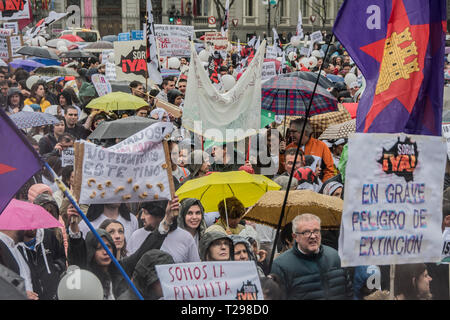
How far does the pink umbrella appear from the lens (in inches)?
204

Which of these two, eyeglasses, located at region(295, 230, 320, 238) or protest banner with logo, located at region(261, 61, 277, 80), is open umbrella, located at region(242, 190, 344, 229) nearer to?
eyeglasses, located at region(295, 230, 320, 238)

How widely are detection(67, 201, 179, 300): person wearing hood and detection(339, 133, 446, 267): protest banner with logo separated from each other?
148cm

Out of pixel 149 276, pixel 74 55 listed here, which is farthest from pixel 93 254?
pixel 74 55

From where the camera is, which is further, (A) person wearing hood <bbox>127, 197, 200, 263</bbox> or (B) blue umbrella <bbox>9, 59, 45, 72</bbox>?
(B) blue umbrella <bbox>9, 59, 45, 72</bbox>

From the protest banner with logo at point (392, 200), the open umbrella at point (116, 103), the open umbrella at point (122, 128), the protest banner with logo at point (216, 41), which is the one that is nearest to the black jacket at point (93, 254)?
the protest banner with logo at point (392, 200)

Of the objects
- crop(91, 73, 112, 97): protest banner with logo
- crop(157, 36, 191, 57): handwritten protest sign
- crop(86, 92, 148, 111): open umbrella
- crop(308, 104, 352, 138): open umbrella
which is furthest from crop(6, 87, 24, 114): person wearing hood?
crop(157, 36, 191, 57): handwritten protest sign

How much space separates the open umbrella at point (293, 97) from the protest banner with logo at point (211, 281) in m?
5.35

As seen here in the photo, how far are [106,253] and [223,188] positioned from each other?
1.69 metres

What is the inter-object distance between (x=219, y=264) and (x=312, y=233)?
30.3 inches

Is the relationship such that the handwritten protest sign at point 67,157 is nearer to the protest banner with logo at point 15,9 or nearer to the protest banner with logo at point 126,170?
the protest banner with logo at point 126,170

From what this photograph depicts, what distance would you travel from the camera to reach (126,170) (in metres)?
5.66

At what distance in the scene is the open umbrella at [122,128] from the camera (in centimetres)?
863
